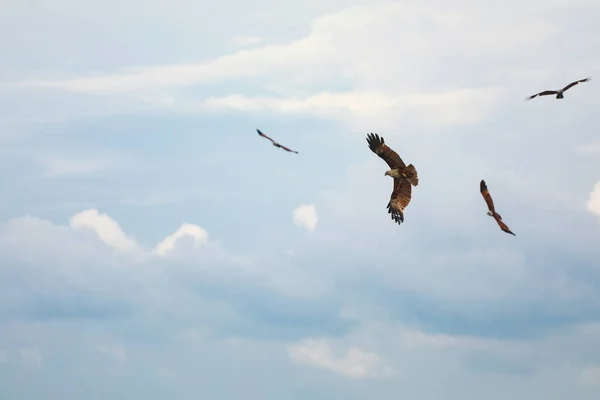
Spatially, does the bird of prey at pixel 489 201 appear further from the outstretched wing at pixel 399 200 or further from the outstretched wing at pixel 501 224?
the outstretched wing at pixel 399 200

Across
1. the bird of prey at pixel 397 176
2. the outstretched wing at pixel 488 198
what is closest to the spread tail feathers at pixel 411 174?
the bird of prey at pixel 397 176

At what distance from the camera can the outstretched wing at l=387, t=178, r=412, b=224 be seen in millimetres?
91125

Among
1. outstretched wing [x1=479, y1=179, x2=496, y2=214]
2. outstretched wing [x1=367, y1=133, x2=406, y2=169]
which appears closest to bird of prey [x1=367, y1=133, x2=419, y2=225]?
outstretched wing [x1=367, y1=133, x2=406, y2=169]

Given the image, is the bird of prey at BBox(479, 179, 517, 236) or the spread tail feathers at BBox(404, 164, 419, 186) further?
the spread tail feathers at BBox(404, 164, 419, 186)

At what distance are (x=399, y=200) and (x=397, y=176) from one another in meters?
5.28

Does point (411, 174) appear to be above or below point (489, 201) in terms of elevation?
above

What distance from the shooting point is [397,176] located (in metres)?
88.2

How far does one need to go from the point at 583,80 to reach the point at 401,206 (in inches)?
963

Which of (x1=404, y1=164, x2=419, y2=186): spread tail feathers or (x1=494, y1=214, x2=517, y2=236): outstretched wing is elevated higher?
(x1=404, y1=164, x2=419, y2=186): spread tail feathers

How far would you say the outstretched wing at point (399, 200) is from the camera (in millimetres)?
91125

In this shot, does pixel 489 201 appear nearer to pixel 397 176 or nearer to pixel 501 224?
pixel 501 224

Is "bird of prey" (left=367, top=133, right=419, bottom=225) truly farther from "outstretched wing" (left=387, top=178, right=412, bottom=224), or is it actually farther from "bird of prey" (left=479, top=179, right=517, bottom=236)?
"bird of prey" (left=479, top=179, right=517, bottom=236)

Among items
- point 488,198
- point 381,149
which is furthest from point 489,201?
point 381,149

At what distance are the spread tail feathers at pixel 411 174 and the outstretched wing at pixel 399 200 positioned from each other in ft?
6.06
